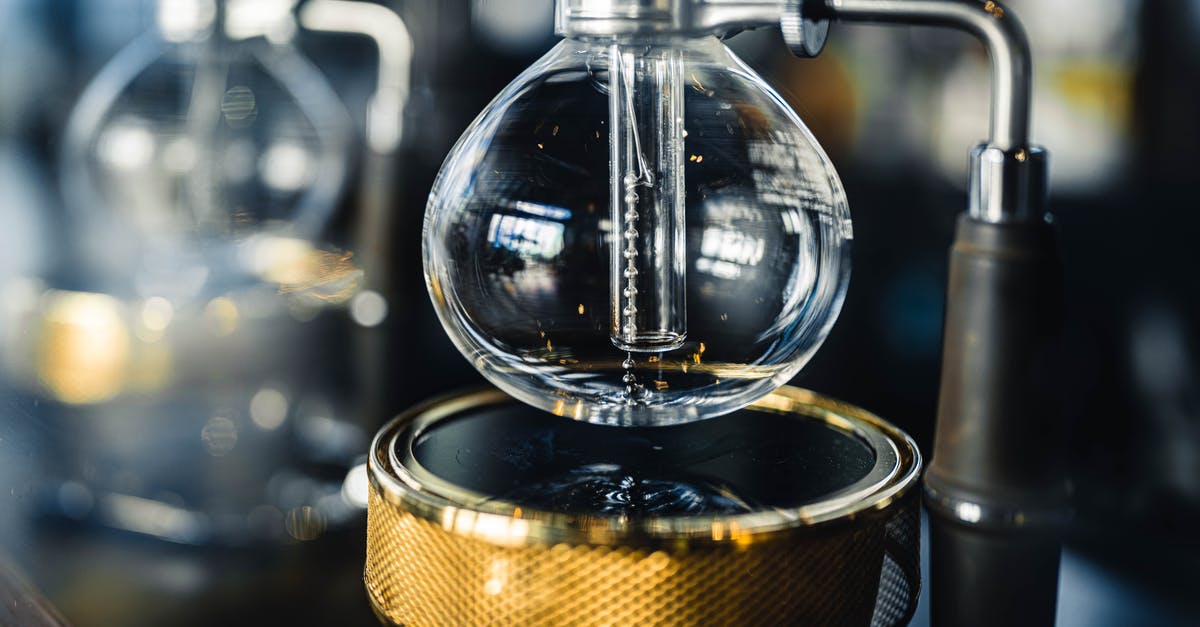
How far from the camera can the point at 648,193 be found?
0.37m

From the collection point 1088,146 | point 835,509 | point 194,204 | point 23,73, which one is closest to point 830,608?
point 835,509

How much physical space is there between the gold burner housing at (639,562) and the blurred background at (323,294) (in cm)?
44

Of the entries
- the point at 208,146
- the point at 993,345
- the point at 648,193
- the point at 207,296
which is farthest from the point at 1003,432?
the point at 207,296

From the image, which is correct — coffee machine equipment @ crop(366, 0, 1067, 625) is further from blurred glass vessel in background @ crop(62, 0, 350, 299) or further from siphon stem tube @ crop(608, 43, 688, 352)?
blurred glass vessel in background @ crop(62, 0, 350, 299)

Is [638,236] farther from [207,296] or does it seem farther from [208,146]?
[207,296]

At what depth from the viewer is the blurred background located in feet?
3.08

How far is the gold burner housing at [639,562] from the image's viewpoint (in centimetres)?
31

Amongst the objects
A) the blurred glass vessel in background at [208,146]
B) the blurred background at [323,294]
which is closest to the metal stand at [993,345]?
the blurred background at [323,294]

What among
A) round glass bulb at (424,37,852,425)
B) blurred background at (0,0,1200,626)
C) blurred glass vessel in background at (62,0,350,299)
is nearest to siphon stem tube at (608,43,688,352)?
round glass bulb at (424,37,852,425)

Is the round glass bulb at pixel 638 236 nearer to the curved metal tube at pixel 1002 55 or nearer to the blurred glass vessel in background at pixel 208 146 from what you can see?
the curved metal tube at pixel 1002 55

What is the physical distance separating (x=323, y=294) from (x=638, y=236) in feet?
2.84

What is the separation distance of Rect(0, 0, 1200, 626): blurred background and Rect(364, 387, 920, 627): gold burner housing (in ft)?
1.46

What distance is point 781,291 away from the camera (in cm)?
35

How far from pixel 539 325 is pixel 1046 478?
151 millimetres
